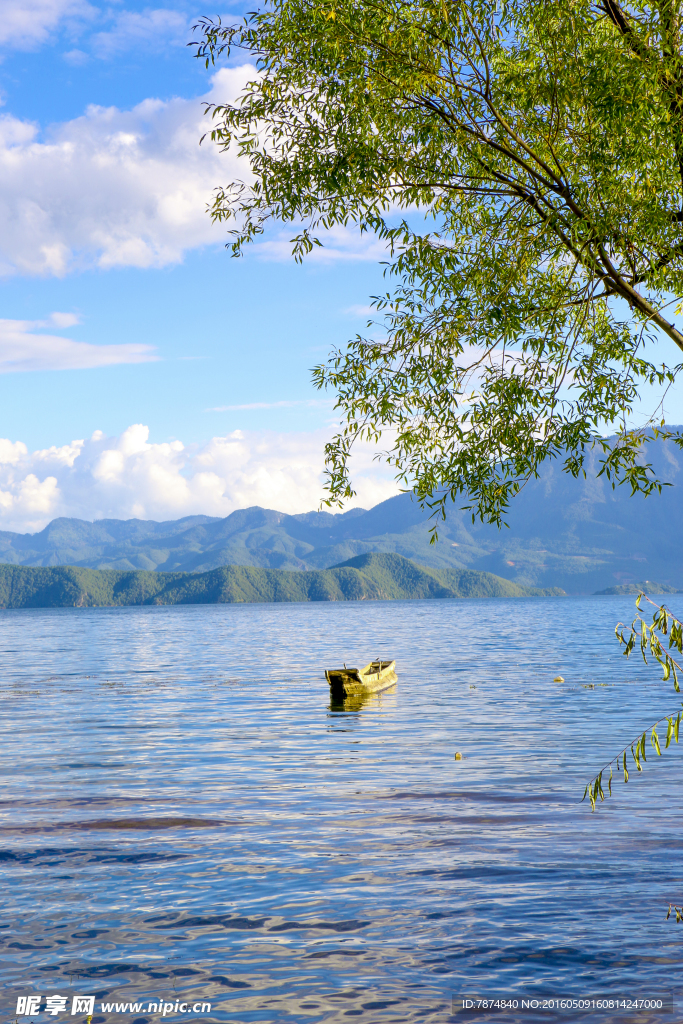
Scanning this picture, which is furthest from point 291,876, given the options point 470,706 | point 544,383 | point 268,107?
point 470,706

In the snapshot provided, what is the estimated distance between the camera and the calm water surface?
40.1 ft

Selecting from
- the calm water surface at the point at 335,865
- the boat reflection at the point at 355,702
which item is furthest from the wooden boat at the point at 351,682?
the calm water surface at the point at 335,865

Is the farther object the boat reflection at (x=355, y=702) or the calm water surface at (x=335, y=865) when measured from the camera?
the boat reflection at (x=355, y=702)

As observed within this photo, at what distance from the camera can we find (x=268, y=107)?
13.6 metres

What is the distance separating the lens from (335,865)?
17375mm

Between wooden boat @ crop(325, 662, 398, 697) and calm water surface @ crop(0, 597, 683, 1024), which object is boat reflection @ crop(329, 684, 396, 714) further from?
calm water surface @ crop(0, 597, 683, 1024)

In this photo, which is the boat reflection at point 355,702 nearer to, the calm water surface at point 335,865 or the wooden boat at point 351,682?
the wooden boat at point 351,682

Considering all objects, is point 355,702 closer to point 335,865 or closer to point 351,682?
point 351,682

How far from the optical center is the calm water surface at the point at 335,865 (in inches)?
481

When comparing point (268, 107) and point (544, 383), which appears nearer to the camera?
point (544, 383)

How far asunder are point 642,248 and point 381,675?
45.4 metres

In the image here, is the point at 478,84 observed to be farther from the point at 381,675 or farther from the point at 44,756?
the point at 381,675

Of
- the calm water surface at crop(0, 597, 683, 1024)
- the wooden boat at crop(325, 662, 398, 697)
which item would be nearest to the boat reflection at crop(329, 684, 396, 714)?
the wooden boat at crop(325, 662, 398, 697)

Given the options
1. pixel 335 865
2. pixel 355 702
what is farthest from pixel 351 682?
pixel 335 865
